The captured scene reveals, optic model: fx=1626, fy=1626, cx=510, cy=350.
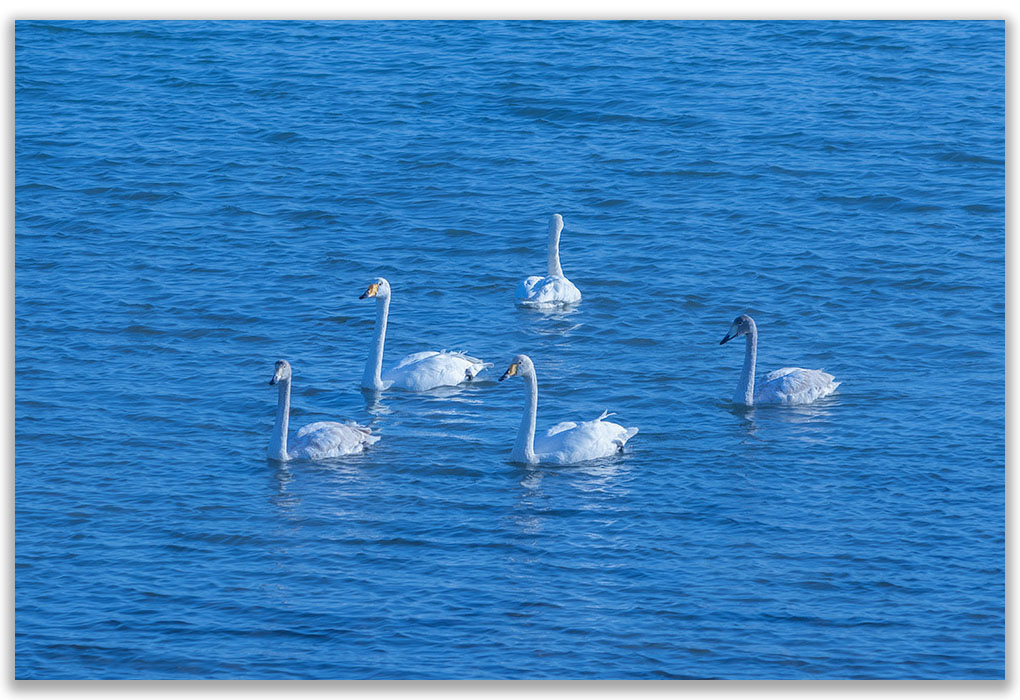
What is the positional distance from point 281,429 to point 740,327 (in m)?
5.41

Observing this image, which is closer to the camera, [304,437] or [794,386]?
[304,437]

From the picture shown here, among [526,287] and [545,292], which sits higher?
[526,287]

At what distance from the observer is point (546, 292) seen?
20547 millimetres

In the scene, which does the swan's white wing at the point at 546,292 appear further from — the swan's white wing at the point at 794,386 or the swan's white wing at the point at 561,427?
the swan's white wing at the point at 561,427

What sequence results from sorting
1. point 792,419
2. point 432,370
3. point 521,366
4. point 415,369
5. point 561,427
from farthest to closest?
point 415,369 → point 432,370 → point 792,419 → point 561,427 → point 521,366

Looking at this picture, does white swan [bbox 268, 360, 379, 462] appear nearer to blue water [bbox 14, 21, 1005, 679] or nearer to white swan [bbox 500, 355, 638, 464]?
blue water [bbox 14, 21, 1005, 679]

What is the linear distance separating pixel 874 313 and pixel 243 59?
11087 mm

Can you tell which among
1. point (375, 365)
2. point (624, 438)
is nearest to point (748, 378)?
point (624, 438)

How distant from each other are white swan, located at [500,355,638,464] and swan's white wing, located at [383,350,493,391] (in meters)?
1.98

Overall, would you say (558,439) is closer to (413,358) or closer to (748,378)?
(748,378)

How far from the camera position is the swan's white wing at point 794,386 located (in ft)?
58.1

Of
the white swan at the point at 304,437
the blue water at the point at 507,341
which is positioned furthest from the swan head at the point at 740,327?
the white swan at the point at 304,437

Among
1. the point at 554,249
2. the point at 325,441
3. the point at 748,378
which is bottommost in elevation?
the point at 325,441

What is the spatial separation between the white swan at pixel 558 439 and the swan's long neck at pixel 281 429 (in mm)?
2225
